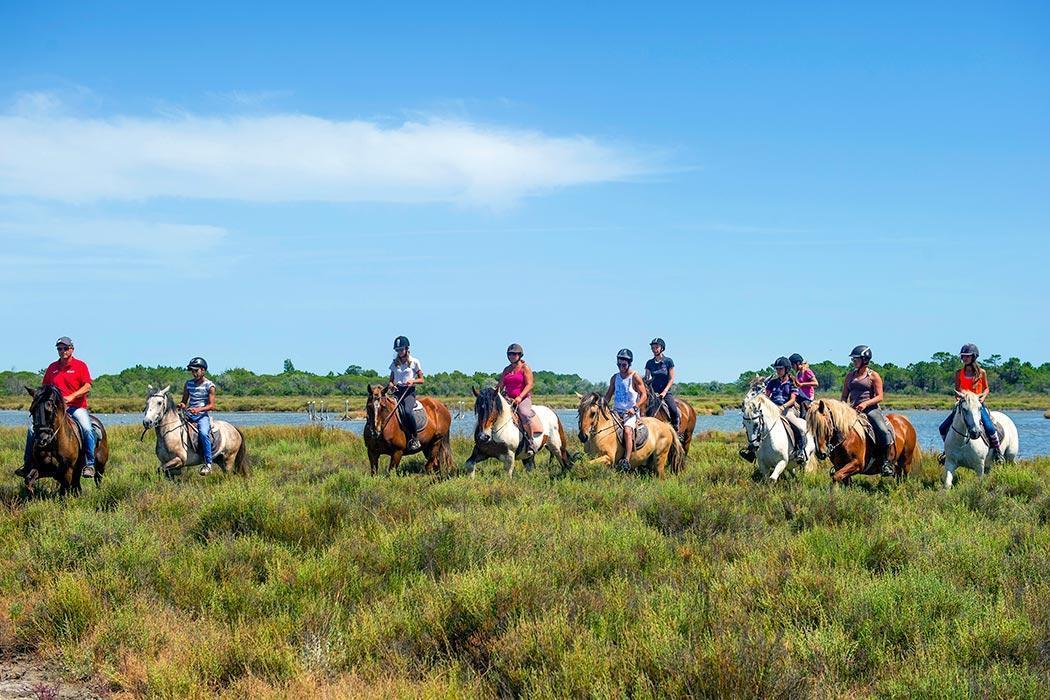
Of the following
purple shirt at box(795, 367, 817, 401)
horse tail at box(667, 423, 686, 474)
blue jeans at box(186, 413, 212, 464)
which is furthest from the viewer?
horse tail at box(667, 423, 686, 474)

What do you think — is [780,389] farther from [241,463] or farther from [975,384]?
[241,463]

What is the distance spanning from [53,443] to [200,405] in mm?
2825

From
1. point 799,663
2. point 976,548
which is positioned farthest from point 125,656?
point 976,548

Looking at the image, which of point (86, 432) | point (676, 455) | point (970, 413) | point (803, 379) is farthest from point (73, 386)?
point (970, 413)

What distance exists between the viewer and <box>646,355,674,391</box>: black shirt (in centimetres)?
1664

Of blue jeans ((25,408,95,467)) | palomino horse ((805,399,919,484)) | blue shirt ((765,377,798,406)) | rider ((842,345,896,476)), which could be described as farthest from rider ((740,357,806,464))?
blue jeans ((25,408,95,467))

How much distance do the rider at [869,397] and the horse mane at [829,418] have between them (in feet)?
2.06

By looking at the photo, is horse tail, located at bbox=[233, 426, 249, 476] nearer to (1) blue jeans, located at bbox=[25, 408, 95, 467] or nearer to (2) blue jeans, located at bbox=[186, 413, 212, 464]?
(2) blue jeans, located at bbox=[186, 413, 212, 464]

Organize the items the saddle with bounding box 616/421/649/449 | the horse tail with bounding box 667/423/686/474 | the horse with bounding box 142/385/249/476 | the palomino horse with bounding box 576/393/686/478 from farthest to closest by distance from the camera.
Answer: the horse tail with bounding box 667/423/686/474 < the saddle with bounding box 616/421/649/449 < the palomino horse with bounding box 576/393/686/478 < the horse with bounding box 142/385/249/476

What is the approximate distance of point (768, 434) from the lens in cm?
1314

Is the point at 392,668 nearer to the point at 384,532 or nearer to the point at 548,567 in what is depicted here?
the point at 548,567

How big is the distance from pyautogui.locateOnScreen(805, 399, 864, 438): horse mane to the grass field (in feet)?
5.20

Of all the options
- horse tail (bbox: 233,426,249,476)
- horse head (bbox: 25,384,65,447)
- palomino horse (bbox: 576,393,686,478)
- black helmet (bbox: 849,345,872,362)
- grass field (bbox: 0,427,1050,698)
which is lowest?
grass field (bbox: 0,427,1050,698)

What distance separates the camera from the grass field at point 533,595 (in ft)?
17.8
